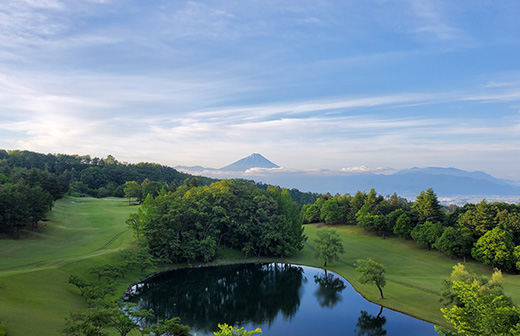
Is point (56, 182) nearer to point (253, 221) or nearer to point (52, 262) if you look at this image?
point (52, 262)

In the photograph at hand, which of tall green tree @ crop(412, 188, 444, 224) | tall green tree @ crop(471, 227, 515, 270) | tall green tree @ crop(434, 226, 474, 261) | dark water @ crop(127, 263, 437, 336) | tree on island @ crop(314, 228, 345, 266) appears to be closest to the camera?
dark water @ crop(127, 263, 437, 336)

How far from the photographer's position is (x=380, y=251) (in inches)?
2458

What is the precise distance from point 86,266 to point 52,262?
3834mm

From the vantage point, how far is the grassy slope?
1040 inches

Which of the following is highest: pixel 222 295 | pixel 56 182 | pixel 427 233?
pixel 56 182

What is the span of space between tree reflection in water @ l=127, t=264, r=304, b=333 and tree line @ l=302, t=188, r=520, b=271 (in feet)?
91.8

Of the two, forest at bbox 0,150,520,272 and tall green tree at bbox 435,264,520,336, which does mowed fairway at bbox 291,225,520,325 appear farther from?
tall green tree at bbox 435,264,520,336

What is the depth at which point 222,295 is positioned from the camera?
3962cm

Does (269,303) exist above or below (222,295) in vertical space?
above

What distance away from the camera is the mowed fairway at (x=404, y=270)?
3534 cm

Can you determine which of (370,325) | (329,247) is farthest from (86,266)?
(329,247)

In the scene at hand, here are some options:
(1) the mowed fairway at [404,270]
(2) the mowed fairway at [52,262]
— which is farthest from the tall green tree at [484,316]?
(2) the mowed fairway at [52,262]

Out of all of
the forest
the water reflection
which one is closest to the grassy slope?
the water reflection

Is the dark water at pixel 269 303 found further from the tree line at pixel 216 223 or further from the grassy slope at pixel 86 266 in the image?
the tree line at pixel 216 223
